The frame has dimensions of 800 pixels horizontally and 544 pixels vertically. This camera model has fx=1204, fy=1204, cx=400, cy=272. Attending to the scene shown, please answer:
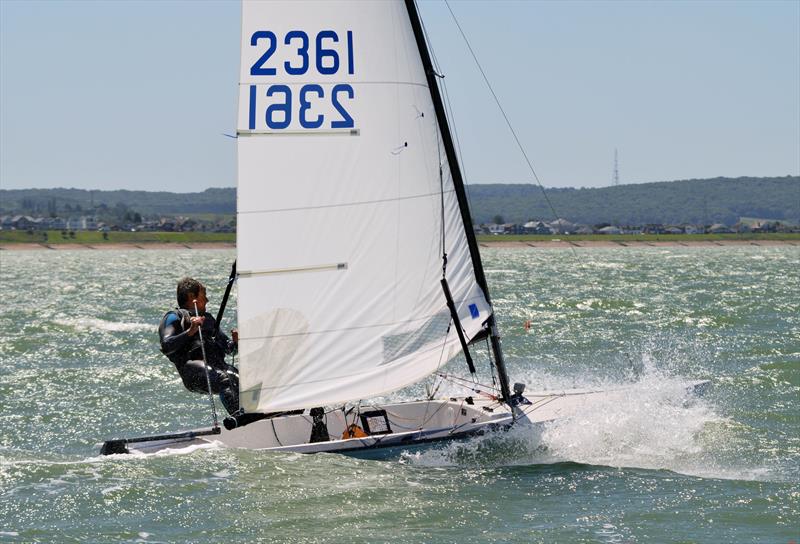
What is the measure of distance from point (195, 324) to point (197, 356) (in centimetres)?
49

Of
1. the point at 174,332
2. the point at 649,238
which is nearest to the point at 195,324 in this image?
the point at 174,332

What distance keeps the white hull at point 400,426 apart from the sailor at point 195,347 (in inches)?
20.0

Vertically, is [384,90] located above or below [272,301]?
above

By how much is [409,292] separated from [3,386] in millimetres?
8229

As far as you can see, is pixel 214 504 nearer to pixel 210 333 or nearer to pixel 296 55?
pixel 210 333

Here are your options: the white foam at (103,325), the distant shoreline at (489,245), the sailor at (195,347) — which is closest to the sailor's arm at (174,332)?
the sailor at (195,347)

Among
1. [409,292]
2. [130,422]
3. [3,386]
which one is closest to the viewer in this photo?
[409,292]

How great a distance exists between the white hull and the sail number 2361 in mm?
3028

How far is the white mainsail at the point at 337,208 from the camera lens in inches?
431

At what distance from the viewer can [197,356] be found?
11.8 meters

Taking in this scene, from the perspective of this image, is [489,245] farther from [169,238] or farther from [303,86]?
[303,86]

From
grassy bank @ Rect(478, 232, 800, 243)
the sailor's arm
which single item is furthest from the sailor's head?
grassy bank @ Rect(478, 232, 800, 243)

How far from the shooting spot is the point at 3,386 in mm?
17328

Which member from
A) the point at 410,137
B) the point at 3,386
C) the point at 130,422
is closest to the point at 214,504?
the point at 410,137
